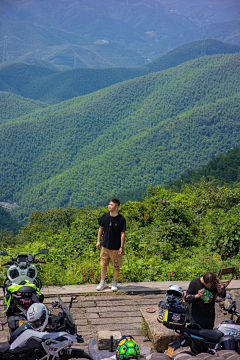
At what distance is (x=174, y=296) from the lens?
13.7ft

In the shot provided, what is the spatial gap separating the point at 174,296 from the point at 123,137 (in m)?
156

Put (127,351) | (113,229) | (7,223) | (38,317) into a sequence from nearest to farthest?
(127,351) < (38,317) < (113,229) < (7,223)

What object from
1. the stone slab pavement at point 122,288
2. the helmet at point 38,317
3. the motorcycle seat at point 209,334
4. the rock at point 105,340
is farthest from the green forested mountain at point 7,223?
the helmet at point 38,317

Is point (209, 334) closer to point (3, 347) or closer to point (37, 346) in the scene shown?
point (37, 346)

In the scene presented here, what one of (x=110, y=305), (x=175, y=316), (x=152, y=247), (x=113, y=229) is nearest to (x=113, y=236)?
(x=113, y=229)

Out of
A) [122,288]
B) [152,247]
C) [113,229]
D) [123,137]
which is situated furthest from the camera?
[123,137]

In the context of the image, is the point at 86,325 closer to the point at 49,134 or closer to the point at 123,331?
the point at 123,331

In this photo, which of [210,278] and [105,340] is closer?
[105,340]

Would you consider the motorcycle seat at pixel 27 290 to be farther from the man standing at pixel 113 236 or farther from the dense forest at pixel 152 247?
the dense forest at pixel 152 247

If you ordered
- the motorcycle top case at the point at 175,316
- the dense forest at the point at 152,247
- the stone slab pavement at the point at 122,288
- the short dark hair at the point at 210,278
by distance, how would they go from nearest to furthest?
1. the motorcycle top case at the point at 175,316
2. the short dark hair at the point at 210,278
3. the stone slab pavement at the point at 122,288
4. the dense forest at the point at 152,247

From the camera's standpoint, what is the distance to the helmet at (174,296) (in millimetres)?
4094

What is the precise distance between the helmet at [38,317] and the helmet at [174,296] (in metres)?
1.59

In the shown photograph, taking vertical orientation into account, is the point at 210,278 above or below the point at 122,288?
above

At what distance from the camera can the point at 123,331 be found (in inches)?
185
